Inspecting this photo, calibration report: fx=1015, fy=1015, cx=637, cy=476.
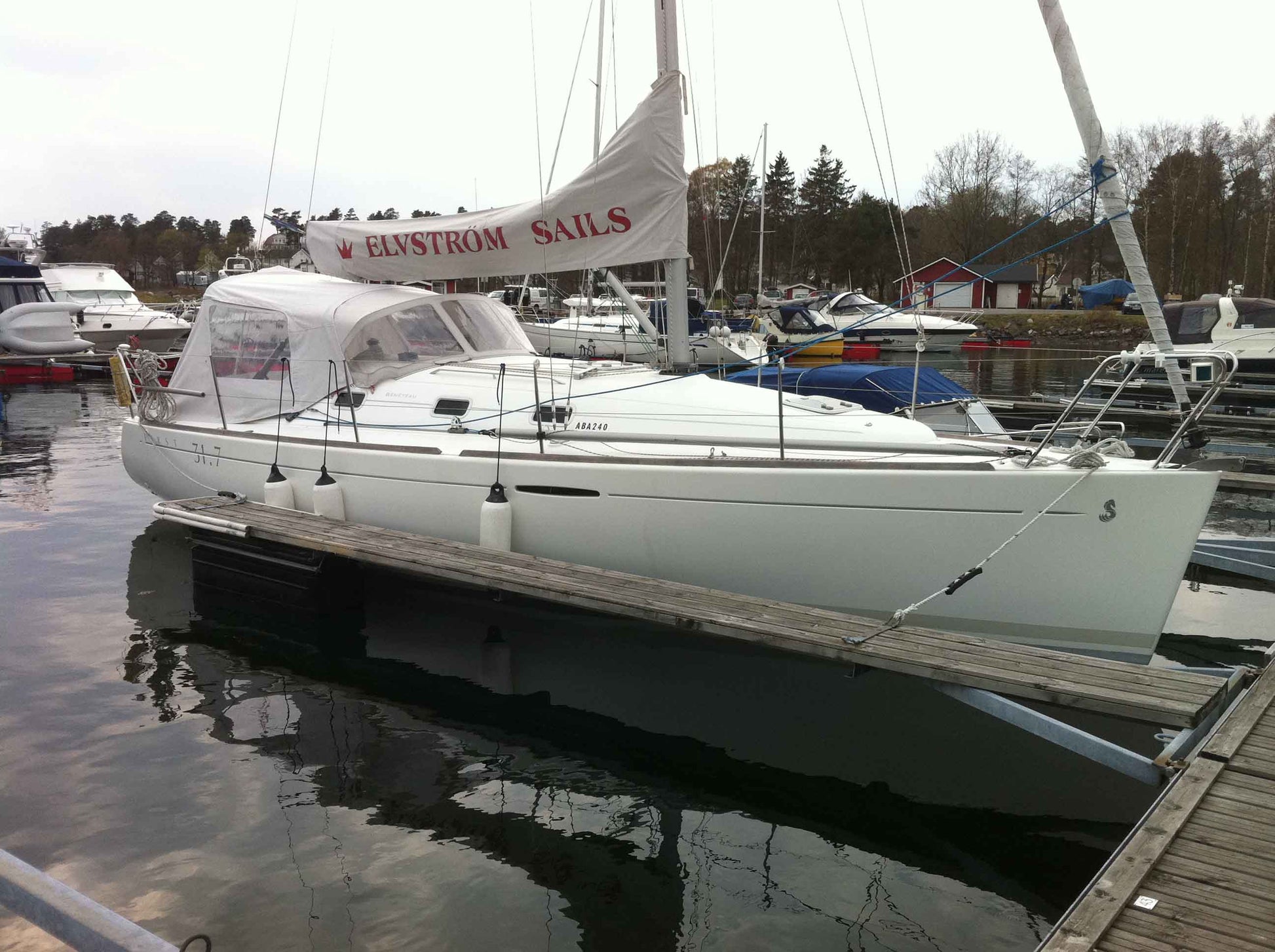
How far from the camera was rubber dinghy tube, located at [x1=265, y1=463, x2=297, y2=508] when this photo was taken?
866 centimetres

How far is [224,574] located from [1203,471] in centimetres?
725

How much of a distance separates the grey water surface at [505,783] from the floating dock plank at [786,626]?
0.67 m

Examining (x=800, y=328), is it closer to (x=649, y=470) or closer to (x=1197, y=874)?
(x=649, y=470)

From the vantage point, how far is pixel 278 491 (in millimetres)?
8680

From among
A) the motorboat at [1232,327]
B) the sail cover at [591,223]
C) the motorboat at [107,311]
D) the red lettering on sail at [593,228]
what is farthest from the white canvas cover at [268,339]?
the motorboat at [107,311]

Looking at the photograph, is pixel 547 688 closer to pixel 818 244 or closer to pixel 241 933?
pixel 241 933

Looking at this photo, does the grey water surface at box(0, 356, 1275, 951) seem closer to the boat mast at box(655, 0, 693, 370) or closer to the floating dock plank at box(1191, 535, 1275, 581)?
→ the floating dock plank at box(1191, 535, 1275, 581)

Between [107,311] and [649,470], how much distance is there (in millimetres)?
30836

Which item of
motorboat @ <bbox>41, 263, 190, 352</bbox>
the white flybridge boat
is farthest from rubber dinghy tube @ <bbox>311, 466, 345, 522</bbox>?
motorboat @ <bbox>41, 263, 190, 352</bbox>

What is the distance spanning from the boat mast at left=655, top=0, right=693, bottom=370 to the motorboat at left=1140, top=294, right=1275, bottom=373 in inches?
544

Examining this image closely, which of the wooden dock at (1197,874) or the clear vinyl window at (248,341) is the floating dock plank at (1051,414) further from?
the wooden dock at (1197,874)

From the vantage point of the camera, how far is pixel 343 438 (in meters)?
8.52

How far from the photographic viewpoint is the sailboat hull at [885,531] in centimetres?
595

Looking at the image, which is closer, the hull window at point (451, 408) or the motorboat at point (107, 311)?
the hull window at point (451, 408)
